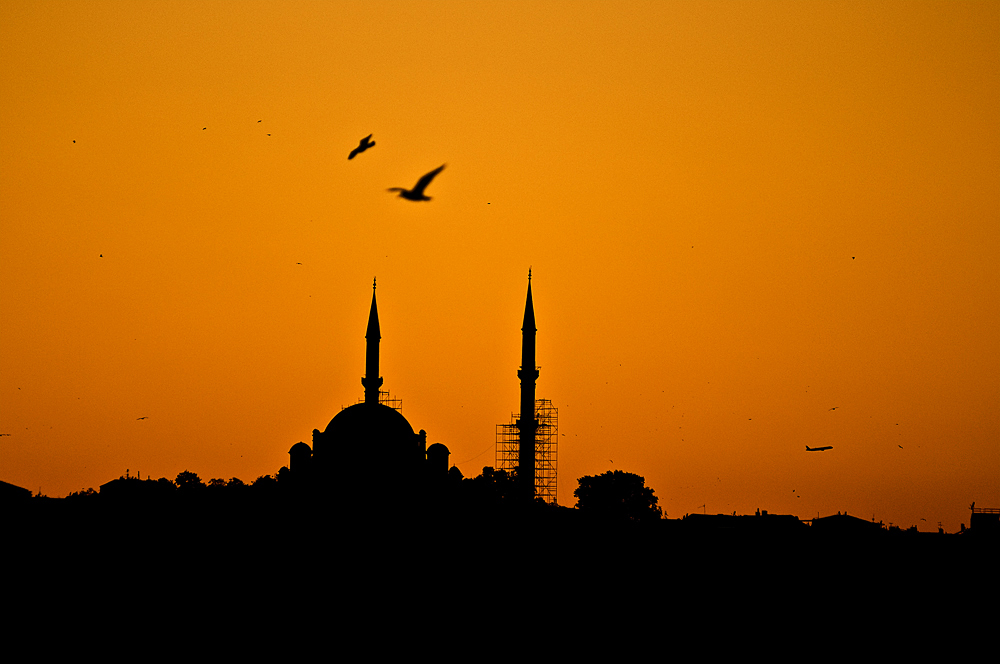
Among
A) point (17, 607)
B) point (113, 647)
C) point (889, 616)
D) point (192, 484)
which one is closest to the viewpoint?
point (113, 647)

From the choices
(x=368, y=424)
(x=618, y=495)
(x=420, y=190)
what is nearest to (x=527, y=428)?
(x=368, y=424)

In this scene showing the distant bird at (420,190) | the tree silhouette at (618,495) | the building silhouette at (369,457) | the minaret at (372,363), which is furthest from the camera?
the tree silhouette at (618,495)

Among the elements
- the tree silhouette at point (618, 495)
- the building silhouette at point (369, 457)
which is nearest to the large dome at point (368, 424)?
the building silhouette at point (369, 457)

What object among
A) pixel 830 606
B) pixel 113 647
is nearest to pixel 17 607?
pixel 113 647

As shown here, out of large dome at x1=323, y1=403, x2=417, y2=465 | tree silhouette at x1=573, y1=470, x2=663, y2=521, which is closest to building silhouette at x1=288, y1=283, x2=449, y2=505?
large dome at x1=323, y1=403, x2=417, y2=465

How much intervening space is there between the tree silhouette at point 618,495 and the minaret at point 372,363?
22448mm

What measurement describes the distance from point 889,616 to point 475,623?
35.6ft

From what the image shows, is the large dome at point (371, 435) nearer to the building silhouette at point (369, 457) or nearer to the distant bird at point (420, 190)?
the building silhouette at point (369, 457)

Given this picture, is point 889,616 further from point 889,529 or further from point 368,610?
point 889,529

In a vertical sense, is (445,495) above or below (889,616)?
above

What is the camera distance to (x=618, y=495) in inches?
3506

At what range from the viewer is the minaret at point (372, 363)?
67375mm

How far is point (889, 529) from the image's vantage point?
64.9m

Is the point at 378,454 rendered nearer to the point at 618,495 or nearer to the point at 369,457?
the point at 369,457
